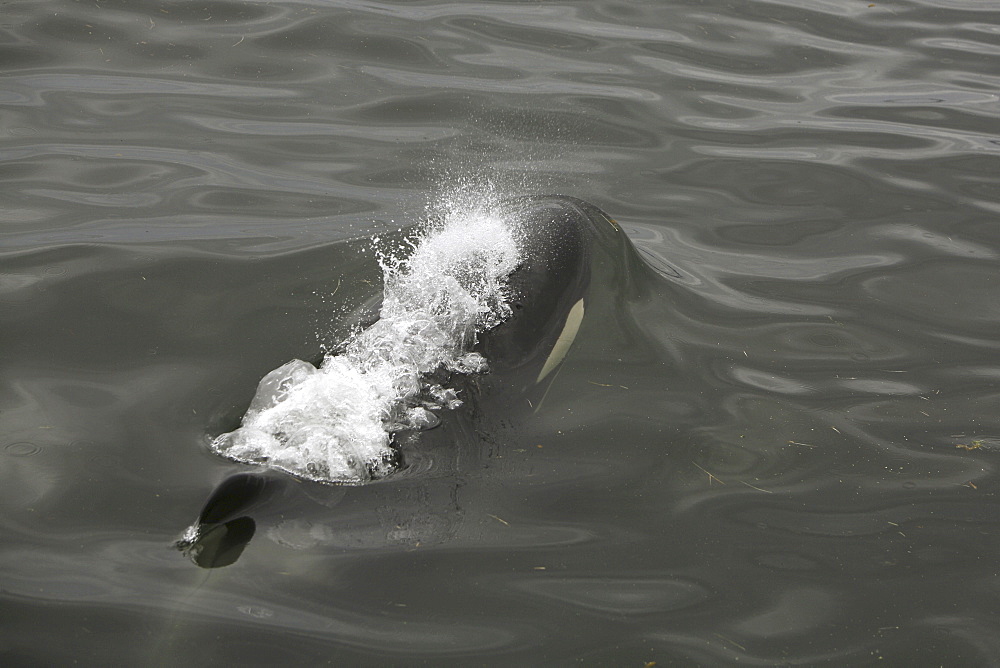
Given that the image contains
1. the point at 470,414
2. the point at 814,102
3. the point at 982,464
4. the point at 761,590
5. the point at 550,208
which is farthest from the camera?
the point at 814,102

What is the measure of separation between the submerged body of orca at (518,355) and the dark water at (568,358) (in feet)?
0.13

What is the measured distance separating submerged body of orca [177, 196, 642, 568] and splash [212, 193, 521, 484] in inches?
2.6

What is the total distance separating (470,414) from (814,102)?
17.7ft

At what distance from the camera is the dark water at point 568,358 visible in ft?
9.97

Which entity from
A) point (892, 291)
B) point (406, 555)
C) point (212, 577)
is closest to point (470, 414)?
point (406, 555)

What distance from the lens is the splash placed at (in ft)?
→ 11.0

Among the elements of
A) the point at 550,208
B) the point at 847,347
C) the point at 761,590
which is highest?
the point at 550,208

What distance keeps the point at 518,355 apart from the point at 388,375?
588 millimetres

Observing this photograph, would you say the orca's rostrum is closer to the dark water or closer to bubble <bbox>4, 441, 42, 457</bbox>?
the dark water

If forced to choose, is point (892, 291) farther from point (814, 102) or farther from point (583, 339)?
point (814, 102)

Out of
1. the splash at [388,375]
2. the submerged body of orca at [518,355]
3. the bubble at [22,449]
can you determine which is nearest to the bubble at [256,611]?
the submerged body of orca at [518,355]

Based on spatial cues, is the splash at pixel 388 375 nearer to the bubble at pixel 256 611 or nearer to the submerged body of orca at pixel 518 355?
the submerged body of orca at pixel 518 355

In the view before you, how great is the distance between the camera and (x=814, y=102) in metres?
7.66

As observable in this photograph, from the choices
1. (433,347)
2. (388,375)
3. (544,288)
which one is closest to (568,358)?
(544,288)
